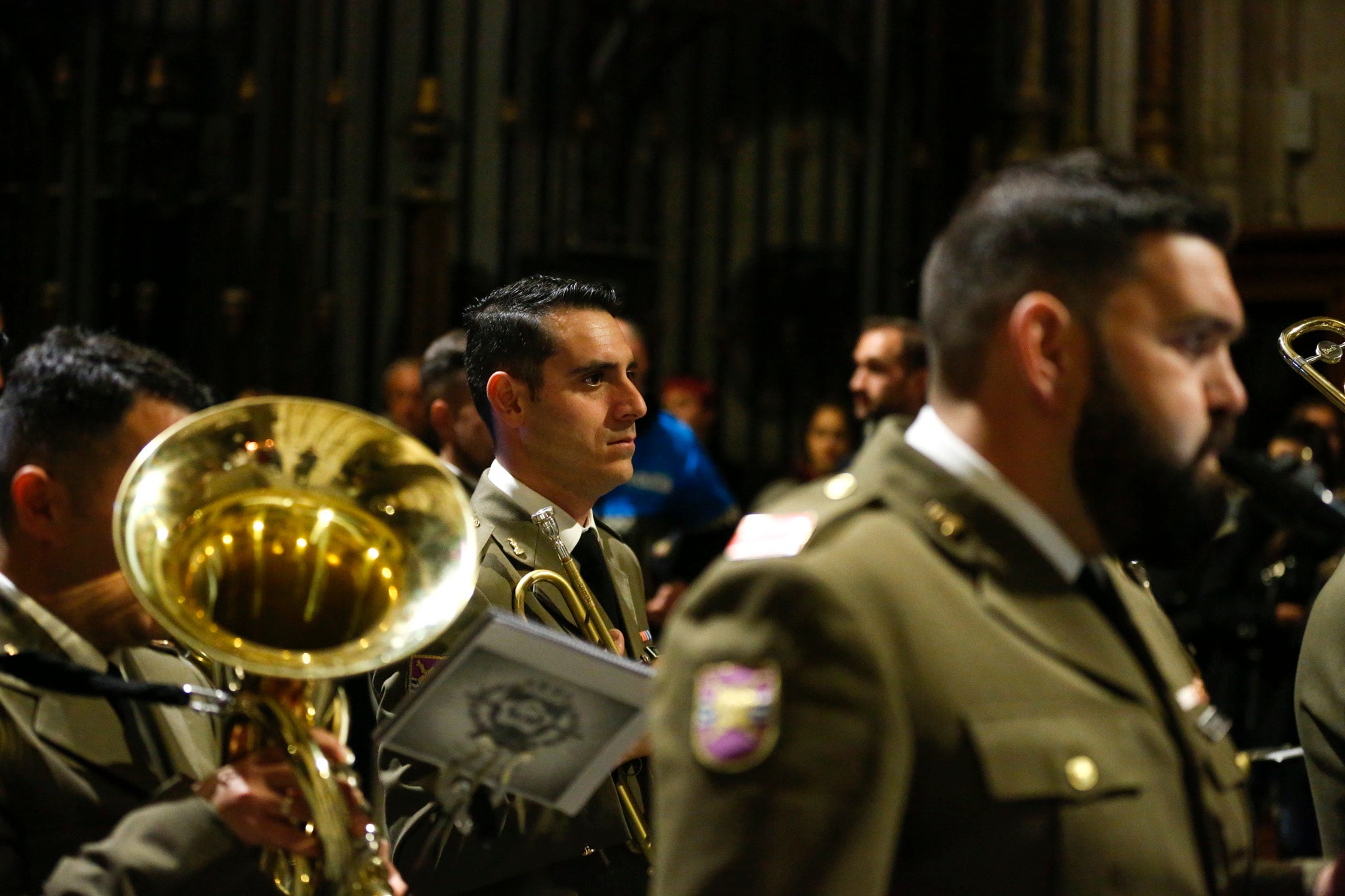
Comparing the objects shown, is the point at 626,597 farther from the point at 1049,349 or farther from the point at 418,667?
the point at 1049,349

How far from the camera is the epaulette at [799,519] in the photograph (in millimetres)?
1380

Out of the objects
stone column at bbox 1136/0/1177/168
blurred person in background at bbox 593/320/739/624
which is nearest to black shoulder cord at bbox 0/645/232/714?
blurred person in background at bbox 593/320/739/624

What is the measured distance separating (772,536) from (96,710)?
857mm

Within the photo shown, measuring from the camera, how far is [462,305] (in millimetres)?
6594

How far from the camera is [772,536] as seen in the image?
141 cm

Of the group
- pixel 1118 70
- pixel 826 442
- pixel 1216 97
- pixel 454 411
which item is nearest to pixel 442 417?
pixel 454 411

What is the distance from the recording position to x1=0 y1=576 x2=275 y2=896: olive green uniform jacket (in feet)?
5.59

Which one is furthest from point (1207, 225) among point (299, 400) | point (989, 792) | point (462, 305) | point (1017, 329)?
point (462, 305)

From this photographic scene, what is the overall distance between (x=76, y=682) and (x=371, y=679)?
80 centimetres

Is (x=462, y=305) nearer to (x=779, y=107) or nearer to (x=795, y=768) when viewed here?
(x=779, y=107)

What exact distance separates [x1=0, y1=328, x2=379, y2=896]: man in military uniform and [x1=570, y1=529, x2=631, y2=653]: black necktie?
0.71 meters

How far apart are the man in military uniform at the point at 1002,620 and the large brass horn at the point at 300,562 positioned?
0.46 metres

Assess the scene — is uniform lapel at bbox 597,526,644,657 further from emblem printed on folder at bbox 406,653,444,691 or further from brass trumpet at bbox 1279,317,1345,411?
brass trumpet at bbox 1279,317,1345,411

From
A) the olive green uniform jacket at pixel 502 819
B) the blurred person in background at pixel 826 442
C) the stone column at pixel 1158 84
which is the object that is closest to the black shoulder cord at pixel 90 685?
the olive green uniform jacket at pixel 502 819
